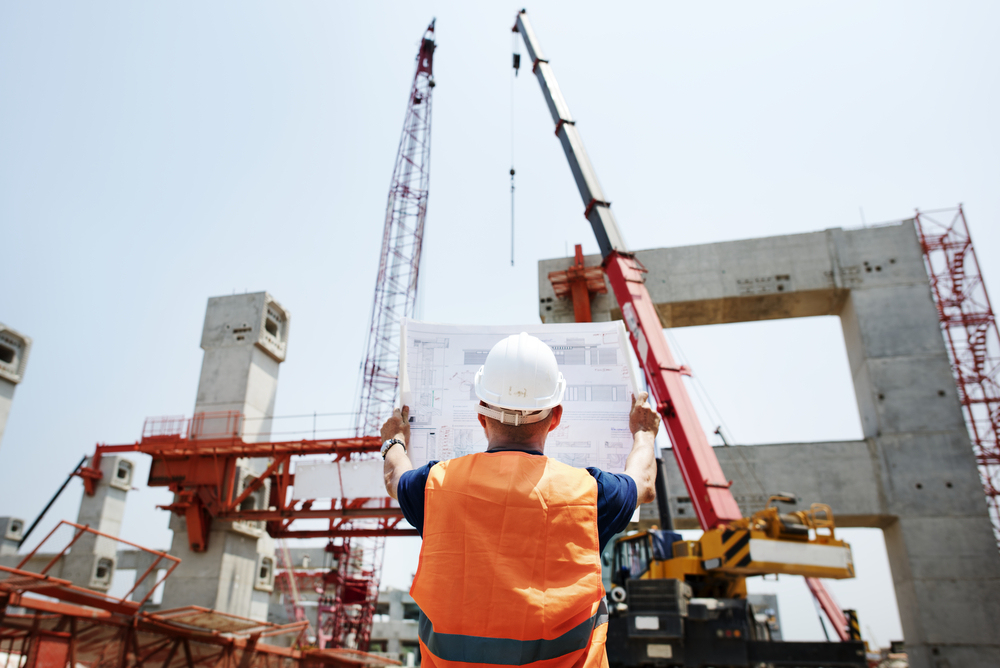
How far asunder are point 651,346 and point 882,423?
34.1 feet

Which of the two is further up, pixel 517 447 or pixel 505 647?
pixel 517 447

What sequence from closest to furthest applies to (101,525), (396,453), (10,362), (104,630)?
(396,453), (104,630), (10,362), (101,525)

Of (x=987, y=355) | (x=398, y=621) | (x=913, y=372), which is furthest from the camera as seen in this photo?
(x=398, y=621)

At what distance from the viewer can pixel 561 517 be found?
1.96 m

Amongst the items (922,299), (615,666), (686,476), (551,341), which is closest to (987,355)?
(922,299)

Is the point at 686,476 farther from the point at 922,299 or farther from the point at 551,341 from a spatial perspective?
the point at 922,299

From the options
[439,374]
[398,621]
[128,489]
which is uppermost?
[128,489]

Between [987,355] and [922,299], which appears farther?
[987,355]

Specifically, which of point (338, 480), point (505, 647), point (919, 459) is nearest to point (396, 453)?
point (505, 647)

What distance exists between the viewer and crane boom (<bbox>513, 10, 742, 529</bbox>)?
421 inches

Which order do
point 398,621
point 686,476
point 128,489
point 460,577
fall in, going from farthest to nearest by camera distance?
point 398,621, point 128,489, point 686,476, point 460,577

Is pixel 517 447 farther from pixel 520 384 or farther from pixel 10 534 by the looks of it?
pixel 10 534

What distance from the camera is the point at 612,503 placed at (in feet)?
7.00

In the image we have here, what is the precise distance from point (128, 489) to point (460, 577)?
34794 millimetres
